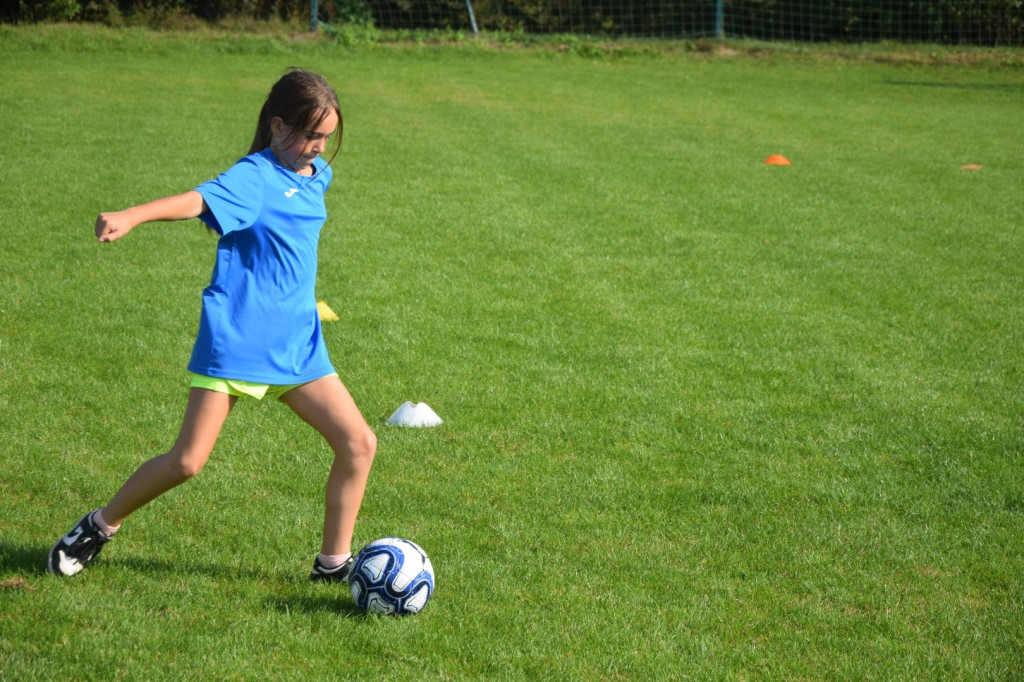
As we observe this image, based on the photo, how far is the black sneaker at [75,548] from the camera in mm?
3799

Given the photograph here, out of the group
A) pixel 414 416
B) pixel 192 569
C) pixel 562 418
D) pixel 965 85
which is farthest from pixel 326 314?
pixel 965 85

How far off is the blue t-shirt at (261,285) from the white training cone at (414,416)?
1.81 m

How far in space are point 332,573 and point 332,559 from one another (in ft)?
0.17

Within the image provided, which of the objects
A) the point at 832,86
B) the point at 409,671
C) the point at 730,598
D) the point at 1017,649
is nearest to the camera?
the point at 409,671

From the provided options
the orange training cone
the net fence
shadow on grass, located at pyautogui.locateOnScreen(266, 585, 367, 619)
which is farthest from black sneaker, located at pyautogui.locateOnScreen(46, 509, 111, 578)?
the net fence

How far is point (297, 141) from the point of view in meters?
A: 3.56

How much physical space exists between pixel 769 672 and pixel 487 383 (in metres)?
2.88

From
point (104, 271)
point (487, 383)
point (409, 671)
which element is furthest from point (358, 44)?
point (409, 671)

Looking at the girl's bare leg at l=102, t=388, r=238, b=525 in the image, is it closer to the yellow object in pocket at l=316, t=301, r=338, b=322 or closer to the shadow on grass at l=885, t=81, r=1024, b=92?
the yellow object in pocket at l=316, t=301, r=338, b=322

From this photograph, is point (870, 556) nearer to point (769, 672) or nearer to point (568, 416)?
point (769, 672)

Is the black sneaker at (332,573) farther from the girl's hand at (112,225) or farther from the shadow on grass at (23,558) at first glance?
the girl's hand at (112,225)

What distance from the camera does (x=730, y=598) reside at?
394 centimetres

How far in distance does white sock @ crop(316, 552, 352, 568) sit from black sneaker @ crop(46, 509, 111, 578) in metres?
0.79

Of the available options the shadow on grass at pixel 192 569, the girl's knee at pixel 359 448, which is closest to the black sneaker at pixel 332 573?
the shadow on grass at pixel 192 569
